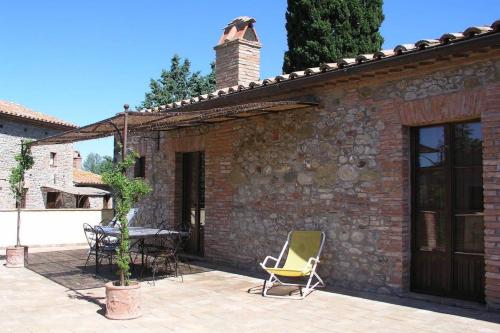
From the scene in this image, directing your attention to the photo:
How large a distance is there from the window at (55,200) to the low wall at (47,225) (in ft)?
48.8

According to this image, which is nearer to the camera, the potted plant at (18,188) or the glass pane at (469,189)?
the glass pane at (469,189)

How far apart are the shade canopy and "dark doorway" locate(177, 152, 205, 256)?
768 mm

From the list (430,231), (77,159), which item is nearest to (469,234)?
(430,231)

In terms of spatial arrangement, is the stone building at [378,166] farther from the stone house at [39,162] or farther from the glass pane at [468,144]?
the stone house at [39,162]

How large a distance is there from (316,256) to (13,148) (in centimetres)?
2006

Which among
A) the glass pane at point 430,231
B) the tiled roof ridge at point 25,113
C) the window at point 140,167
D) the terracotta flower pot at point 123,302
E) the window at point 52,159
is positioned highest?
the tiled roof ridge at point 25,113

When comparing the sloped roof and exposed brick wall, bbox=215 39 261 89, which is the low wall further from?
the sloped roof

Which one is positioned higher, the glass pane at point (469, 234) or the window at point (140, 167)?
the window at point (140, 167)

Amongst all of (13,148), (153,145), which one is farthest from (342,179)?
(13,148)

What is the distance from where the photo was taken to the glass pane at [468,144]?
18.1ft

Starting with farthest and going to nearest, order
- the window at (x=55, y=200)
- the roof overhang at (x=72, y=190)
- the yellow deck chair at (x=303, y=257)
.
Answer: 1. the window at (x=55, y=200)
2. the roof overhang at (x=72, y=190)
3. the yellow deck chair at (x=303, y=257)

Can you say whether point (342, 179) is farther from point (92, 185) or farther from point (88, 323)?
point (92, 185)

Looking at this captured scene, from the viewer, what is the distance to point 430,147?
599 cm

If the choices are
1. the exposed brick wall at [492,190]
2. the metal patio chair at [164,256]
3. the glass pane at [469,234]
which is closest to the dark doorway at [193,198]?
the metal patio chair at [164,256]
